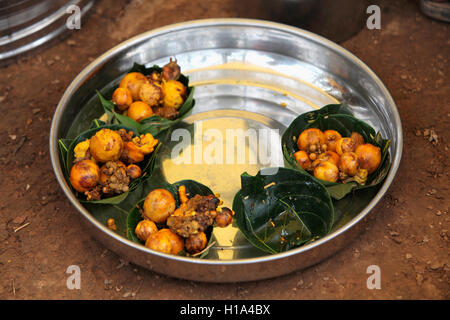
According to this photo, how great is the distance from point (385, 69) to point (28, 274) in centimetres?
169

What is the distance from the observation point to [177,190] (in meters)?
1.64

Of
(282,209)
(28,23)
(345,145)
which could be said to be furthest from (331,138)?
(28,23)

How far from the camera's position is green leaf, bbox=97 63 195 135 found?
70.5 inches

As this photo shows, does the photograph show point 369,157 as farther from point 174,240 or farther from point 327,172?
point 174,240

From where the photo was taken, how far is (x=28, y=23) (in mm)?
2402

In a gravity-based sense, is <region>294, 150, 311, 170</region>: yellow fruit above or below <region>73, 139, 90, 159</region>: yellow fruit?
below

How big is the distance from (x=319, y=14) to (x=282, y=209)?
1029mm

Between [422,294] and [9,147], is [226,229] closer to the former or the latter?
[422,294]

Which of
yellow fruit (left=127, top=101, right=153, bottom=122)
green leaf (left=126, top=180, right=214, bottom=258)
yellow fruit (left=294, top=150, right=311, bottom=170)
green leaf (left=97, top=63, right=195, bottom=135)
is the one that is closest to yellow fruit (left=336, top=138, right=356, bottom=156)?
yellow fruit (left=294, top=150, right=311, bottom=170)

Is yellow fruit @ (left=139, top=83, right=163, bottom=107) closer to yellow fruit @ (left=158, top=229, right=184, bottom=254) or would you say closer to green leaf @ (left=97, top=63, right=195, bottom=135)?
green leaf @ (left=97, top=63, right=195, bottom=135)

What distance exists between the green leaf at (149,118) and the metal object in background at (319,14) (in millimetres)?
659

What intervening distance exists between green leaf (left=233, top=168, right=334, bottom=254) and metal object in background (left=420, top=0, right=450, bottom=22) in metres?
1.40

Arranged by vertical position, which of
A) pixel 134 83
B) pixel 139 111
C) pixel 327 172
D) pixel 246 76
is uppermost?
pixel 246 76

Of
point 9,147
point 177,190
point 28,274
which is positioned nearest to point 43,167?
point 9,147
